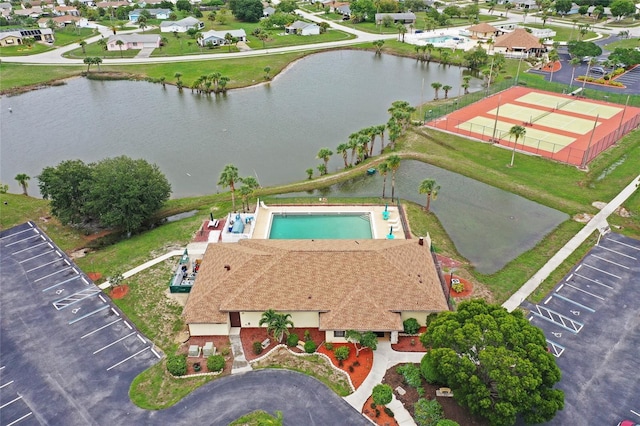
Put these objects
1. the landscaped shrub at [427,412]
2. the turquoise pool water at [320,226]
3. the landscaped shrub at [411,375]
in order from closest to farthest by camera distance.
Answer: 1. the landscaped shrub at [427,412]
2. the landscaped shrub at [411,375]
3. the turquoise pool water at [320,226]

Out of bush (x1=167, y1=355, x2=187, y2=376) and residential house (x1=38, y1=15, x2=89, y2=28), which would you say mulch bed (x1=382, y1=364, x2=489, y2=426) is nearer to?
bush (x1=167, y1=355, x2=187, y2=376)

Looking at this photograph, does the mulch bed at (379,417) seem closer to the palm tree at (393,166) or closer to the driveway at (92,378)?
the driveway at (92,378)

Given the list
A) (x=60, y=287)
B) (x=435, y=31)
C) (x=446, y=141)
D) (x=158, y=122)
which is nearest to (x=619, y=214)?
(x=446, y=141)

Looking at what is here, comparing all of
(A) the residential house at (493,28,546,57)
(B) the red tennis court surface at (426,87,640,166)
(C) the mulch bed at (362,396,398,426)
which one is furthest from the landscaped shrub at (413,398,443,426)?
(A) the residential house at (493,28,546,57)

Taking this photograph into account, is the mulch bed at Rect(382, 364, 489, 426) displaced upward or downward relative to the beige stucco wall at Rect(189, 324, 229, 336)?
downward

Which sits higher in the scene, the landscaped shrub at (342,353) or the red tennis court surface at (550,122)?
the red tennis court surface at (550,122)

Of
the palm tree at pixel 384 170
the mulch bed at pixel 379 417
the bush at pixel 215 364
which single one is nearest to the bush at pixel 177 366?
the bush at pixel 215 364
